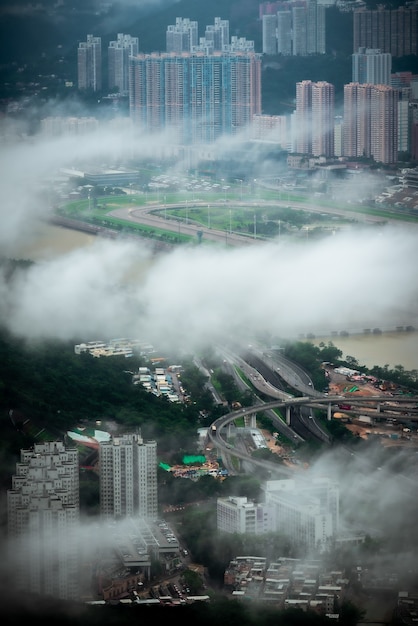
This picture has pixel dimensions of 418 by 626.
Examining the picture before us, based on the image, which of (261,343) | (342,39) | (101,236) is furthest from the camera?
(342,39)

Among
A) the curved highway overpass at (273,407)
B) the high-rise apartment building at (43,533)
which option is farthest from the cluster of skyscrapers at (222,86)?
the high-rise apartment building at (43,533)

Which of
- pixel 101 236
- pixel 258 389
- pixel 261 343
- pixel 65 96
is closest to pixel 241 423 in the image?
pixel 258 389

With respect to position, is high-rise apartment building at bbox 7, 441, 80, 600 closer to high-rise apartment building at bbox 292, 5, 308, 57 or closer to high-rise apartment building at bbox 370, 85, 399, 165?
high-rise apartment building at bbox 370, 85, 399, 165

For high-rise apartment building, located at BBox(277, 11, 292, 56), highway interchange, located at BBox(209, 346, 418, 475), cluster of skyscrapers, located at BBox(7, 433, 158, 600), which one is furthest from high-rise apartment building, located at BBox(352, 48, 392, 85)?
cluster of skyscrapers, located at BBox(7, 433, 158, 600)

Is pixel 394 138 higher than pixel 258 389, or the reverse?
pixel 394 138

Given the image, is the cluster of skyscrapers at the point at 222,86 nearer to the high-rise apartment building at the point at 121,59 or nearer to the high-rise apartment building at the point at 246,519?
the high-rise apartment building at the point at 121,59

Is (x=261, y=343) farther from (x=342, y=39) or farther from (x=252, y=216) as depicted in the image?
(x=342, y=39)

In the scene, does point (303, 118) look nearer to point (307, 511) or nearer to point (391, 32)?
point (391, 32)
